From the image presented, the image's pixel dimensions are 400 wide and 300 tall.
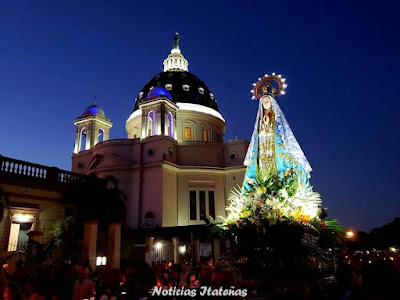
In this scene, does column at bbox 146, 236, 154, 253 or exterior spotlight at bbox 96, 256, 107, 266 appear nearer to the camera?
exterior spotlight at bbox 96, 256, 107, 266

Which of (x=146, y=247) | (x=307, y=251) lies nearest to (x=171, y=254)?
(x=146, y=247)

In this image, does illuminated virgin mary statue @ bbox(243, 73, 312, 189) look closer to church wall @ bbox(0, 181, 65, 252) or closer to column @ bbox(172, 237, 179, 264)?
church wall @ bbox(0, 181, 65, 252)

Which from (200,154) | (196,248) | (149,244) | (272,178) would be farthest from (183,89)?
(272,178)

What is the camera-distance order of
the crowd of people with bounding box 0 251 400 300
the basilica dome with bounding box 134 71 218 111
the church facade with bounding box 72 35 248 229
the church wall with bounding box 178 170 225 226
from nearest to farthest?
the crowd of people with bounding box 0 251 400 300, the church facade with bounding box 72 35 248 229, the church wall with bounding box 178 170 225 226, the basilica dome with bounding box 134 71 218 111

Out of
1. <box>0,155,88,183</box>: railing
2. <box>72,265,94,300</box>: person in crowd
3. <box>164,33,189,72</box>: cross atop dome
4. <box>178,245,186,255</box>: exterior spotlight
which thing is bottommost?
<box>72,265,94,300</box>: person in crowd

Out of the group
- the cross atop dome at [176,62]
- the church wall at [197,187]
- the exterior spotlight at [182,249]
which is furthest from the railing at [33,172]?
the cross atop dome at [176,62]

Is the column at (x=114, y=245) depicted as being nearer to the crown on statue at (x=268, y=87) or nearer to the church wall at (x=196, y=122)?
the crown on statue at (x=268, y=87)

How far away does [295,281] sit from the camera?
3.91 m

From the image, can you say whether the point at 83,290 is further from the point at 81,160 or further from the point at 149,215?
the point at 81,160

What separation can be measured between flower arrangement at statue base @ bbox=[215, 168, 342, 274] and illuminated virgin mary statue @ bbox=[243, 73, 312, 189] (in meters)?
1.62

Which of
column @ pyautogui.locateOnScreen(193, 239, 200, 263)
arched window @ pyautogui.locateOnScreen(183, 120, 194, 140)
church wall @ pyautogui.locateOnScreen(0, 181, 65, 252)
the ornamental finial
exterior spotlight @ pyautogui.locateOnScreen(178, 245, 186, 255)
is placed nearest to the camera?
church wall @ pyautogui.locateOnScreen(0, 181, 65, 252)

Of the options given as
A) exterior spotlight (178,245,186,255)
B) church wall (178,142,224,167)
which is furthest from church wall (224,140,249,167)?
exterior spotlight (178,245,186,255)

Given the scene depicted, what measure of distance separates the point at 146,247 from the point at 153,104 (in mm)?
18506

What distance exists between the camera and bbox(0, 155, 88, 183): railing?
52.5ft
